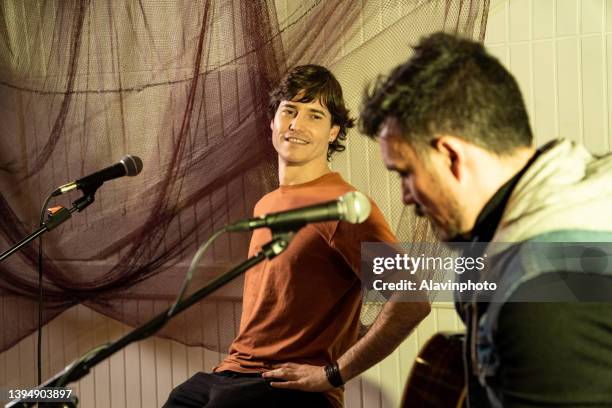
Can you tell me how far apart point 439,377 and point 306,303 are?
1.93 feet

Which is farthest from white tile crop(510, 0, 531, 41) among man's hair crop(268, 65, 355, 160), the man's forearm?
the man's forearm

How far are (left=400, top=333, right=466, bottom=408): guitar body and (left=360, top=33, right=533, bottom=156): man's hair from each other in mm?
422

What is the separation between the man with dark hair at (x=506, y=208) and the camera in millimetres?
881

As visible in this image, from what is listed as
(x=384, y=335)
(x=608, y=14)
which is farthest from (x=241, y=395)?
(x=608, y=14)

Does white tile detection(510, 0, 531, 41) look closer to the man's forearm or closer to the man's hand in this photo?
the man's forearm

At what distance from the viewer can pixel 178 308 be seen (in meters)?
1.11

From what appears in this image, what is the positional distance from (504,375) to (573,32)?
139cm

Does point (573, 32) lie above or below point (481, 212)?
above

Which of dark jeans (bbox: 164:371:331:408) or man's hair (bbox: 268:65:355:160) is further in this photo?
man's hair (bbox: 268:65:355:160)

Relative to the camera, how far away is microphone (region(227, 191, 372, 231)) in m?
1.12

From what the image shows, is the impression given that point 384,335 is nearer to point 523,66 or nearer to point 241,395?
point 241,395

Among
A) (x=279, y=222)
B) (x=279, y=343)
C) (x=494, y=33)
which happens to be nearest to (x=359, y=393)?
(x=279, y=343)

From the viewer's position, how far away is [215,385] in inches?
74.5

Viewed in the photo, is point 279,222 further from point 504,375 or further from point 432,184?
point 504,375
